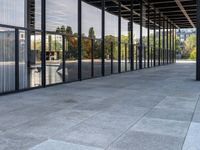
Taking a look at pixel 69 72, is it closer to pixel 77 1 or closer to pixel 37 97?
pixel 77 1

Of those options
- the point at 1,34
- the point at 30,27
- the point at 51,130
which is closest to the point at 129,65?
the point at 30,27

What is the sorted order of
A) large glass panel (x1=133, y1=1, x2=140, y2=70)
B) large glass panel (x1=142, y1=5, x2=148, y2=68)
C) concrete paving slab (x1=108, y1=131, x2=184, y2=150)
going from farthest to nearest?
large glass panel (x1=142, y1=5, x2=148, y2=68) < large glass panel (x1=133, y1=1, x2=140, y2=70) < concrete paving slab (x1=108, y1=131, x2=184, y2=150)

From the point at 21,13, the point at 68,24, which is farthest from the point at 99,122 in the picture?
Result: the point at 68,24

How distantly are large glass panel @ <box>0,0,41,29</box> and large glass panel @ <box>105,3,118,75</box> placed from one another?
8.76m

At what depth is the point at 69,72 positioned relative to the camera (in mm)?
16547

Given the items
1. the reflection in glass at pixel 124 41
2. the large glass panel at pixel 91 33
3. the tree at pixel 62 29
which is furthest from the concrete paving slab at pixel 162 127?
the reflection in glass at pixel 124 41

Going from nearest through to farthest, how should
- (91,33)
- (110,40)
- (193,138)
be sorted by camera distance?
1. (193,138)
2. (91,33)
3. (110,40)

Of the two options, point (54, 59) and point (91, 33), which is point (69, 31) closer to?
point (54, 59)

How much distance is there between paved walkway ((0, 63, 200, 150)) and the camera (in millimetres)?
5467

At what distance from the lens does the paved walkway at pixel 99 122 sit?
5.47 metres

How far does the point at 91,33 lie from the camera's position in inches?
768

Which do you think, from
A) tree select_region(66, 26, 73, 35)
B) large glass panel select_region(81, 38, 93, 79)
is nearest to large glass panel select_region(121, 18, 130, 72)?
large glass panel select_region(81, 38, 93, 79)

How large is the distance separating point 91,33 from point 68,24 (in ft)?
9.68

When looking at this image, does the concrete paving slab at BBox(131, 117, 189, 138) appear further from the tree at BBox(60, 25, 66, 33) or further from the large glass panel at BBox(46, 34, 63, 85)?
the tree at BBox(60, 25, 66, 33)
